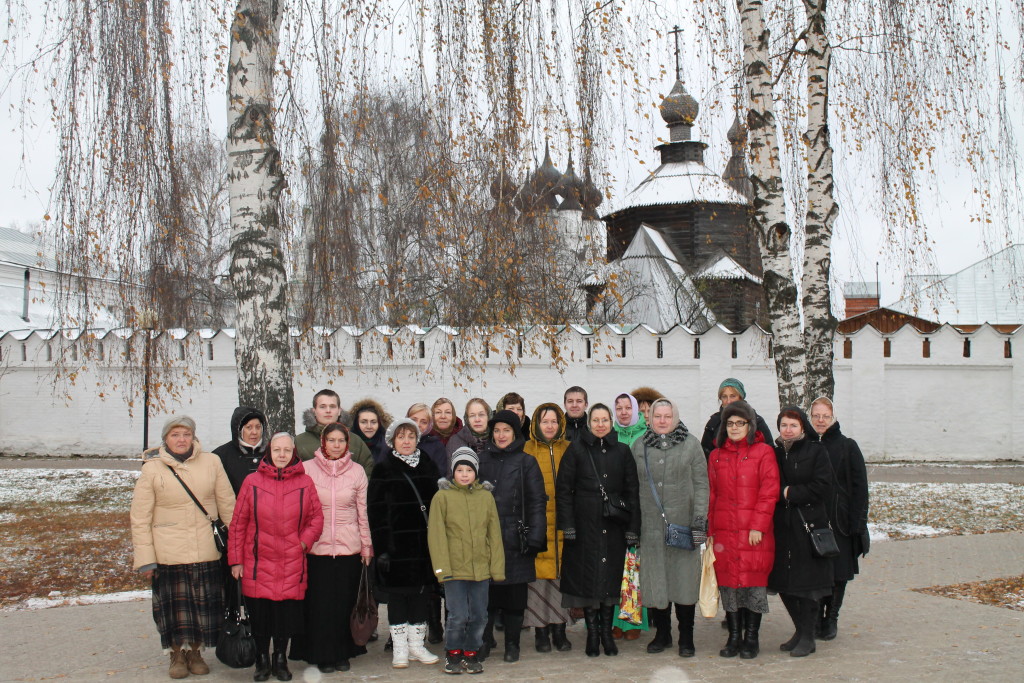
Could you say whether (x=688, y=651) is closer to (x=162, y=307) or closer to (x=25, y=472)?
(x=162, y=307)

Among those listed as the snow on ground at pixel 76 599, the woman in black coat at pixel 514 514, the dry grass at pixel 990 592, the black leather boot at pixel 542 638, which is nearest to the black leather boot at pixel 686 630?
the black leather boot at pixel 542 638

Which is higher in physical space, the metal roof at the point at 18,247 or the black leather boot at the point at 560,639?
the metal roof at the point at 18,247

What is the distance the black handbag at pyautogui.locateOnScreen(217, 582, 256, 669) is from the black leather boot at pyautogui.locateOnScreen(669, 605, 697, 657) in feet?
8.10

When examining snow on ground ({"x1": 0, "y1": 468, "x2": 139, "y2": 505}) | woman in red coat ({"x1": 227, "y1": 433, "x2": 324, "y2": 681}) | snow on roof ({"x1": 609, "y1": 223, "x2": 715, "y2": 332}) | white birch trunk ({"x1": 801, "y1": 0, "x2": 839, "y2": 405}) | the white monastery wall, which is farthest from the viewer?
snow on roof ({"x1": 609, "y1": 223, "x2": 715, "y2": 332})

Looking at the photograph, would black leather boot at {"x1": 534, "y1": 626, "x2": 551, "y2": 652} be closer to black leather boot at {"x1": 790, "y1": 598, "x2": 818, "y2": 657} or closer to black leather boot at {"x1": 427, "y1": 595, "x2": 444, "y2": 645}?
black leather boot at {"x1": 427, "y1": 595, "x2": 444, "y2": 645}

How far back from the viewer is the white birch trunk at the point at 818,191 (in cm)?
877

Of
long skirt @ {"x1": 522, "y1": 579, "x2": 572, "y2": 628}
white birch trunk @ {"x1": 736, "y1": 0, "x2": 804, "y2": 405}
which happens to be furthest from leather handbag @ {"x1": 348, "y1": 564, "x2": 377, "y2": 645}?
white birch trunk @ {"x1": 736, "y1": 0, "x2": 804, "y2": 405}

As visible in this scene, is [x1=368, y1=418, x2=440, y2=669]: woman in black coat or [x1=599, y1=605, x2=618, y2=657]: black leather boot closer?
[x1=368, y1=418, x2=440, y2=669]: woman in black coat

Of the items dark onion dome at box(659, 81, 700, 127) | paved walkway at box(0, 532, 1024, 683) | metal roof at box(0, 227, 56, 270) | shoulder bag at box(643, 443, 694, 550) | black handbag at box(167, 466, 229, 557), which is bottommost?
paved walkway at box(0, 532, 1024, 683)

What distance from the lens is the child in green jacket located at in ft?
17.8

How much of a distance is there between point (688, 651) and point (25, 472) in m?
15.1

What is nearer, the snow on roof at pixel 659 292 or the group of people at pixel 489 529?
the group of people at pixel 489 529

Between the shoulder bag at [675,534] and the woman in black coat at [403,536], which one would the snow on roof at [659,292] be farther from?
the woman in black coat at [403,536]

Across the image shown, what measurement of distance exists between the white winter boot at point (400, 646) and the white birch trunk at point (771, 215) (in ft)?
14.8
